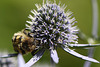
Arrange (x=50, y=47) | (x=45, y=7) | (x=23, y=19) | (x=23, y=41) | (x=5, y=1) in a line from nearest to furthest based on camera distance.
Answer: (x=23, y=41) < (x=50, y=47) < (x=45, y=7) < (x=23, y=19) < (x=5, y=1)

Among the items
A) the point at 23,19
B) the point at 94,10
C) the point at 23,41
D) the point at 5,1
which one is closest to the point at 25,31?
the point at 23,41

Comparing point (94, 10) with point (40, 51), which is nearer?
point (40, 51)

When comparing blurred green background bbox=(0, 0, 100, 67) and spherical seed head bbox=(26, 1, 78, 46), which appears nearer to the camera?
spherical seed head bbox=(26, 1, 78, 46)

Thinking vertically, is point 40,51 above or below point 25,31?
below

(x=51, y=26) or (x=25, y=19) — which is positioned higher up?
(x=25, y=19)

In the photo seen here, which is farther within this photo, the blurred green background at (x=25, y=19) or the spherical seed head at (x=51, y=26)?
the blurred green background at (x=25, y=19)

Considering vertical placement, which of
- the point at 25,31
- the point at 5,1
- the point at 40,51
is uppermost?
the point at 5,1

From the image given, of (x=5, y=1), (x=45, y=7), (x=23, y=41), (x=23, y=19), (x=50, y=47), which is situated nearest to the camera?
(x=23, y=41)

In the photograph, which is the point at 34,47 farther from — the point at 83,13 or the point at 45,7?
the point at 83,13
